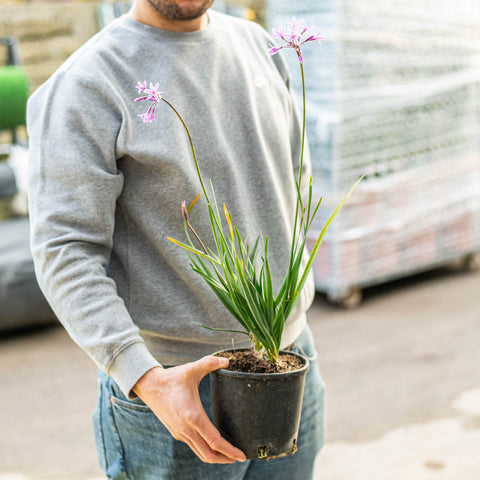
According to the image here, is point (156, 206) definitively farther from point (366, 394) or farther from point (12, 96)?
point (12, 96)

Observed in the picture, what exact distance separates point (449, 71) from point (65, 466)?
2766mm

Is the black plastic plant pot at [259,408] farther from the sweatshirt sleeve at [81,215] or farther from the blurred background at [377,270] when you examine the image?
the blurred background at [377,270]

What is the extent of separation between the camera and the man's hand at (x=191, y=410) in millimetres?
917

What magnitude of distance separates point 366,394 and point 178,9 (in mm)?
2149

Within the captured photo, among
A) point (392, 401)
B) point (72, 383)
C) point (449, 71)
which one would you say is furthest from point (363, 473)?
point (449, 71)

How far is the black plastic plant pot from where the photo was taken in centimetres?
90

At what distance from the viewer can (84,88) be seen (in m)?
1.04

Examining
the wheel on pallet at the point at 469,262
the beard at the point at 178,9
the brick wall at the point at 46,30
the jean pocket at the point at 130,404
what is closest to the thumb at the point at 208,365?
the jean pocket at the point at 130,404

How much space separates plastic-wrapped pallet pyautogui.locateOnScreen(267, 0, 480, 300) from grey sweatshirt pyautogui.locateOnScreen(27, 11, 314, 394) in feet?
7.55

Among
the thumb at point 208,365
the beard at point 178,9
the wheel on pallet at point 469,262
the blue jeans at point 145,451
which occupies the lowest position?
the wheel on pallet at point 469,262

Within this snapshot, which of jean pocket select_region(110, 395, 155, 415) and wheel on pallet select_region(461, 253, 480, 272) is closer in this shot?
jean pocket select_region(110, 395, 155, 415)

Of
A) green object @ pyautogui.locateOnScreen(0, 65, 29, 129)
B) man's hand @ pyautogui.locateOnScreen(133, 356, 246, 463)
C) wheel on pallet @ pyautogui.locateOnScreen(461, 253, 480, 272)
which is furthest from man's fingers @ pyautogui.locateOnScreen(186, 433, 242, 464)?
green object @ pyautogui.locateOnScreen(0, 65, 29, 129)

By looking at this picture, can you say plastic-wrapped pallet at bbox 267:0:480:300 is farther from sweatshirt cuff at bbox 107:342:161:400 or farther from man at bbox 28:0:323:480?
sweatshirt cuff at bbox 107:342:161:400

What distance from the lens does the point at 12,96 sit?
460 centimetres
